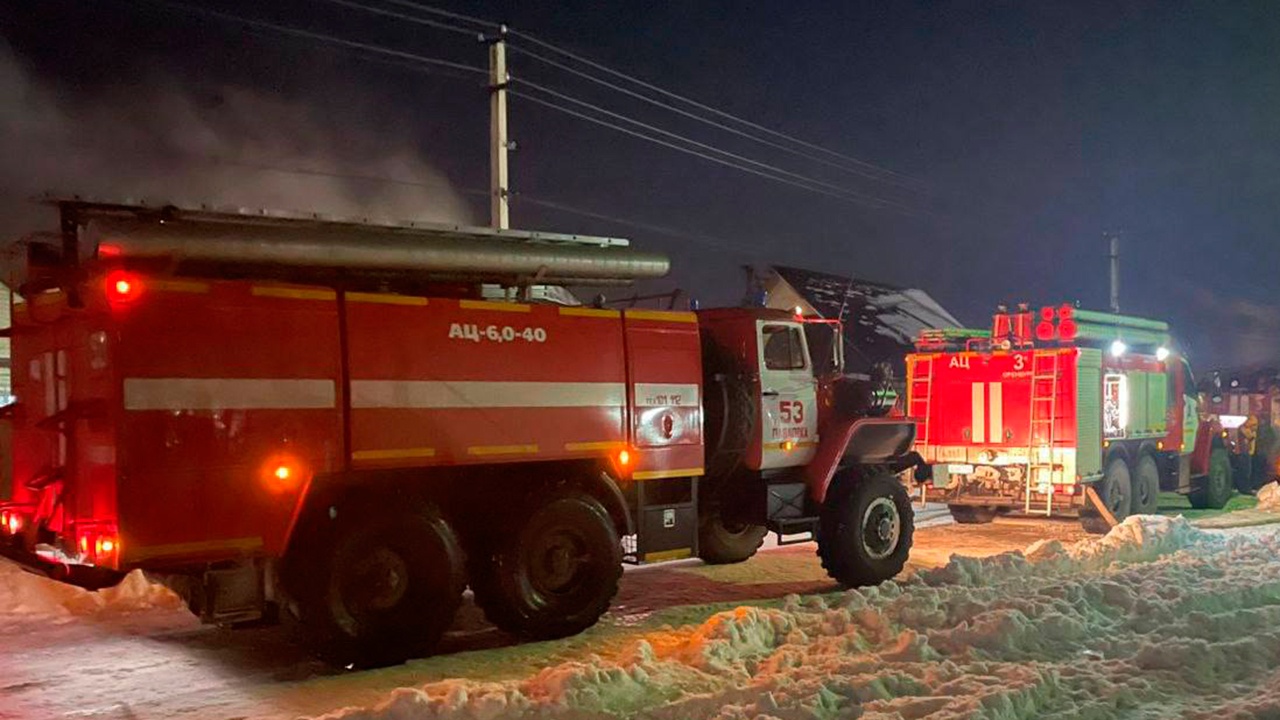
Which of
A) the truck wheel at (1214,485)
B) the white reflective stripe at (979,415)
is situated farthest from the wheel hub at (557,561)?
the truck wheel at (1214,485)

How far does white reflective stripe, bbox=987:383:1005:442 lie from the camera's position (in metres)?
15.9

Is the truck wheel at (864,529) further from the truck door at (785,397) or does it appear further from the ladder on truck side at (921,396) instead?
the ladder on truck side at (921,396)

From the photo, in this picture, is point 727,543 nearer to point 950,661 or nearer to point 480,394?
point 480,394

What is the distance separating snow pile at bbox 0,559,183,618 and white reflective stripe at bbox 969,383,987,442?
36.9 ft

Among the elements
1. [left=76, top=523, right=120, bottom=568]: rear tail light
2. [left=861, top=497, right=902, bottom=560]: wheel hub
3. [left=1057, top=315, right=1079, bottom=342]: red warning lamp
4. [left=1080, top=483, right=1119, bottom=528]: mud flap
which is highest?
[left=1057, top=315, right=1079, bottom=342]: red warning lamp

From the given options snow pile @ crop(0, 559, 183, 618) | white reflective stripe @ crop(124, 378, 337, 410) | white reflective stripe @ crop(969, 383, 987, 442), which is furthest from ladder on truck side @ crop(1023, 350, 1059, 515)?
snow pile @ crop(0, 559, 183, 618)

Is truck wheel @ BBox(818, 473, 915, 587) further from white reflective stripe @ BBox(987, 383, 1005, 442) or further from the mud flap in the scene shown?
the mud flap

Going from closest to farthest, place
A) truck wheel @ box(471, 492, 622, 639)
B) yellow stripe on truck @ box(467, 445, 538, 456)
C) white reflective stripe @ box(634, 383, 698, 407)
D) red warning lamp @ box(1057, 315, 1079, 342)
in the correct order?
yellow stripe on truck @ box(467, 445, 538, 456) → truck wheel @ box(471, 492, 622, 639) → white reflective stripe @ box(634, 383, 698, 407) → red warning lamp @ box(1057, 315, 1079, 342)

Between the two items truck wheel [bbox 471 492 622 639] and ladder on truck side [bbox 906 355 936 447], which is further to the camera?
ladder on truck side [bbox 906 355 936 447]

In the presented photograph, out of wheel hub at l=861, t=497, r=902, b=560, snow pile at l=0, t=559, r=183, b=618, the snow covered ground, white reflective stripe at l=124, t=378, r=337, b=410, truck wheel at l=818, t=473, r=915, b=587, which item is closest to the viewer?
the snow covered ground

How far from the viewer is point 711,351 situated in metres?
10.7

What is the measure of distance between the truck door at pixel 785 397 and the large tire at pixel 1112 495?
659 cm

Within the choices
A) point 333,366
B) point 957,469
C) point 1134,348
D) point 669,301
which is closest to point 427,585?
point 333,366

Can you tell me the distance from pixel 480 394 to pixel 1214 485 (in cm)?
1649
